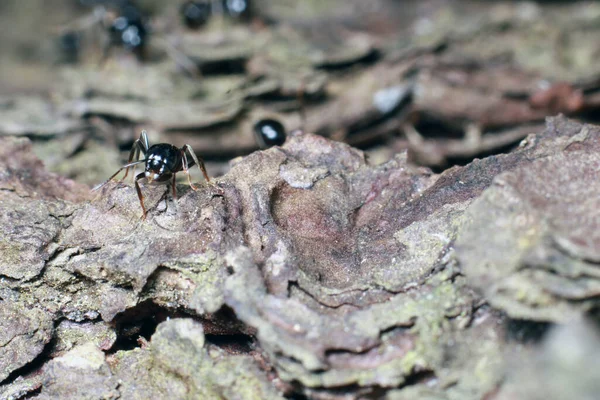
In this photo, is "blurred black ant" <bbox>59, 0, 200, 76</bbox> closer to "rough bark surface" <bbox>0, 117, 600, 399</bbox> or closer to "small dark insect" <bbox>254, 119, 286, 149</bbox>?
"small dark insect" <bbox>254, 119, 286, 149</bbox>

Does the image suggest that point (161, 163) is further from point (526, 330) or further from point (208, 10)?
point (208, 10)

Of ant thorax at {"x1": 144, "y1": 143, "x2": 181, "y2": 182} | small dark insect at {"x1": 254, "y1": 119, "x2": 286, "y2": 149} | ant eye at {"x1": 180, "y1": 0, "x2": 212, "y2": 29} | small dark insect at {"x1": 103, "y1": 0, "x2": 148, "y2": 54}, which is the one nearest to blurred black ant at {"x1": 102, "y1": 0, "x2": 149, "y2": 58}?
small dark insect at {"x1": 103, "y1": 0, "x2": 148, "y2": 54}

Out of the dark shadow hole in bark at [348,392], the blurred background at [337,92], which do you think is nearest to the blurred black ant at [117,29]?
the blurred background at [337,92]

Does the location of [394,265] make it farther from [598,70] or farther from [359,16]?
[359,16]

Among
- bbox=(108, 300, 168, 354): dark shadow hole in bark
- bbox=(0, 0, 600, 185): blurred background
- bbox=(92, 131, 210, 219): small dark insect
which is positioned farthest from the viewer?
bbox=(0, 0, 600, 185): blurred background

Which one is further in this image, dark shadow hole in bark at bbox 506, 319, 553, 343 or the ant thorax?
the ant thorax

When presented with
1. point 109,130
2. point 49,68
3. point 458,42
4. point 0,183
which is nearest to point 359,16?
point 458,42

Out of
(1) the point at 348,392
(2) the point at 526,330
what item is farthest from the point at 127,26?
(2) the point at 526,330
